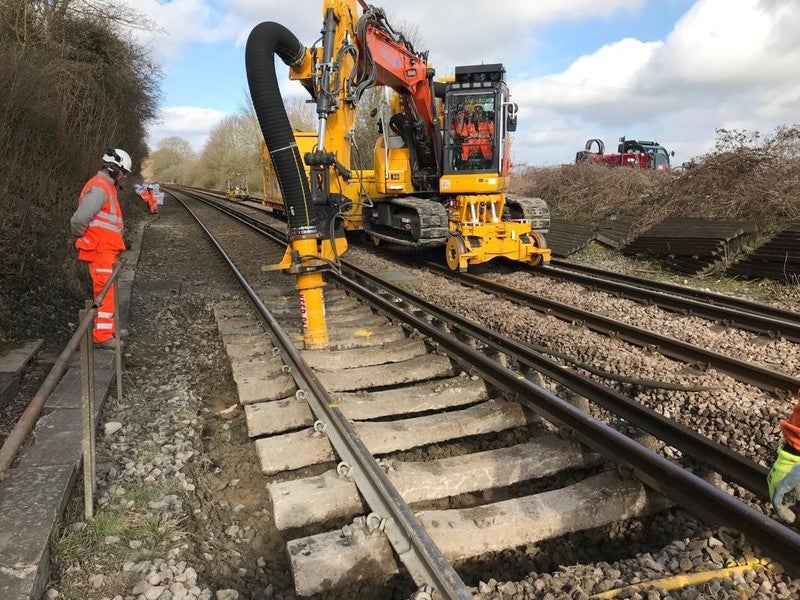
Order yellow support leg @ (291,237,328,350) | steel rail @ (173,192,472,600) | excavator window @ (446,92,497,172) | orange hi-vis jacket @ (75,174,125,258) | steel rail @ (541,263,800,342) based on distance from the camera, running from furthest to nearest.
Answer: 1. excavator window @ (446,92,497,172)
2. steel rail @ (541,263,800,342)
3. orange hi-vis jacket @ (75,174,125,258)
4. yellow support leg @ (291,237,328,350)
5. steel rail @ (173,192,472,600)

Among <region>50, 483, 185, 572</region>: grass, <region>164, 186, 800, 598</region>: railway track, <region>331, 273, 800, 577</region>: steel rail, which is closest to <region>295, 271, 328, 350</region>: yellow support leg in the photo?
<region>164, 186, 800, 598</region>: railway track

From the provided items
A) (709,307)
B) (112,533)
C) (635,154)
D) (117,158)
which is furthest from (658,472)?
(635,154)

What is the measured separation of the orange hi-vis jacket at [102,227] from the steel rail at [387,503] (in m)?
3.01

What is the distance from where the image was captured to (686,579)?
7.46 ft

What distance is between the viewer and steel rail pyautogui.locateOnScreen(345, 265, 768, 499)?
2938mm

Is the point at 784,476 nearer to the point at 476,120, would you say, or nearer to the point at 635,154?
the point at 476,120

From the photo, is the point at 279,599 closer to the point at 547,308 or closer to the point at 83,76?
the point at 547,308

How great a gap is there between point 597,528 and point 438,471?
897 mm

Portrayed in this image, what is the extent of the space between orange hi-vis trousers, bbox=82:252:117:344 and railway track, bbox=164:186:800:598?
131 cm

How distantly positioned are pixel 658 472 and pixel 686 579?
2.12ft

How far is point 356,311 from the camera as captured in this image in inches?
265

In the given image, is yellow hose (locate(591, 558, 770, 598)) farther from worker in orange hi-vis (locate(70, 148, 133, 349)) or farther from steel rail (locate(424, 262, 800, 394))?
worker in orange hi-vis (locate(70, 148, 133, 349))

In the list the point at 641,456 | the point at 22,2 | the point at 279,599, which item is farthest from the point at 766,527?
the point at 22,2

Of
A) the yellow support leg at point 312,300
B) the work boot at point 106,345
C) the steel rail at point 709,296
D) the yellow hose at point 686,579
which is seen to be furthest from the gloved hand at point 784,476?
the steel rail at point 709,296
